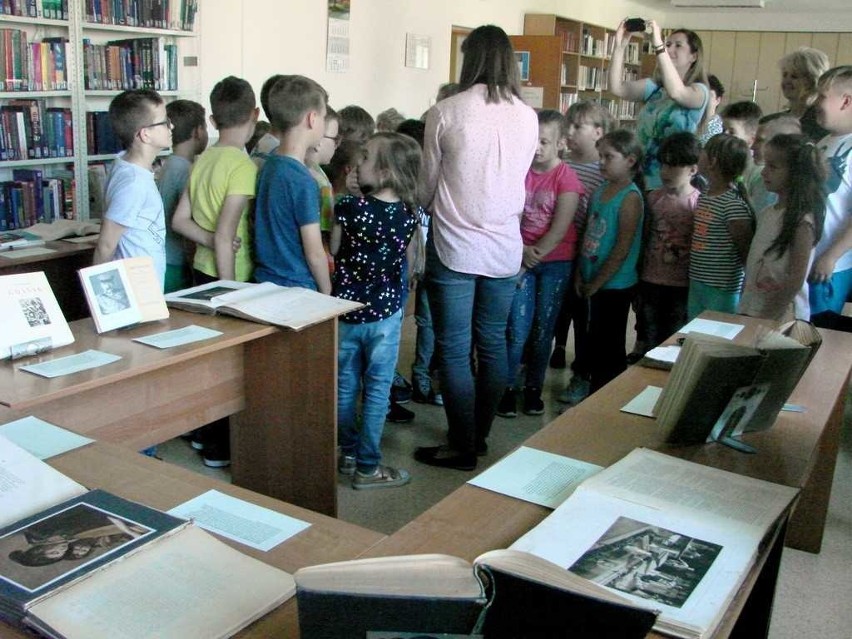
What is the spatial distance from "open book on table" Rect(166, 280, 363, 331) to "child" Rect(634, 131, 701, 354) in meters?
1.48

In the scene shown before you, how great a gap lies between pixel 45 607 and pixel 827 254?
104 inches

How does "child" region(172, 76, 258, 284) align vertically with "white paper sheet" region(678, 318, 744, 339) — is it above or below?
above

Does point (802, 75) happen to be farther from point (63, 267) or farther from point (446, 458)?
point (63, 267)

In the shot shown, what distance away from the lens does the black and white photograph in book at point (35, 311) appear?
189 centimetres

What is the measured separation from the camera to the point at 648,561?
1.11 meters

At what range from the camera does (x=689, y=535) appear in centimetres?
117

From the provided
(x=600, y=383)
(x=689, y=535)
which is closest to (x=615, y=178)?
(x=600, y=383)

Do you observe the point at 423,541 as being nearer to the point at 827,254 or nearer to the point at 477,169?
the point at 477,169

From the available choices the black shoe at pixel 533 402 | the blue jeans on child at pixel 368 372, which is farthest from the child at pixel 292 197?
the black shoe at pixel 533 402

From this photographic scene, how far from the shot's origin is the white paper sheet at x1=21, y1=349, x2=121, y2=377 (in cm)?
179

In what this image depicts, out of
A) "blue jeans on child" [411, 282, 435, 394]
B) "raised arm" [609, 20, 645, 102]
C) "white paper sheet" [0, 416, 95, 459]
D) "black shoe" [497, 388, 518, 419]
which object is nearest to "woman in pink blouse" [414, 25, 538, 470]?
"black shoe" [497, 388, 518, 419]

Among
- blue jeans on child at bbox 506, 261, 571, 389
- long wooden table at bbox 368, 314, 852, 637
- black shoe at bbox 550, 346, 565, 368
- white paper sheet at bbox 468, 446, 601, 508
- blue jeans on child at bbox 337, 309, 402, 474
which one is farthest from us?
black shoe at bbox 550, 346, 565, 368

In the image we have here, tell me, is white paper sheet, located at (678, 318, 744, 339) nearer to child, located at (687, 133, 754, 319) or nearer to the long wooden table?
the long wooden table

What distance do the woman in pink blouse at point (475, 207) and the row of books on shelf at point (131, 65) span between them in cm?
271
